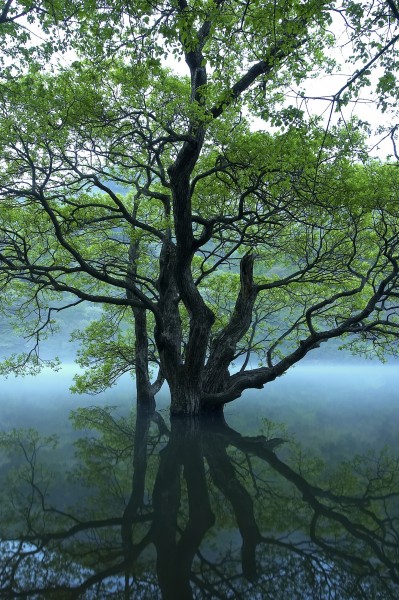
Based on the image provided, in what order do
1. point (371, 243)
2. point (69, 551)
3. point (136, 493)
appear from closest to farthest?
point (69, 551) < point (136, 493) < point (371, 243)

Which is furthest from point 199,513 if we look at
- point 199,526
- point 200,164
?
point 200,164

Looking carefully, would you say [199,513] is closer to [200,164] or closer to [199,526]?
[199,526]

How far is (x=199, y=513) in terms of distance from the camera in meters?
5.95

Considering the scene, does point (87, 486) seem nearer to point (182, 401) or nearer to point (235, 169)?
point (182, 401)

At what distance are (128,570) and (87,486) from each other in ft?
11.1

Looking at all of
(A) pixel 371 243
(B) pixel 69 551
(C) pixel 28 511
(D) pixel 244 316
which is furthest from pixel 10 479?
(A) pixel 371 243

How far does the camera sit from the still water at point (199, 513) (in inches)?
163

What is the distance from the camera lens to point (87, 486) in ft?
24.5

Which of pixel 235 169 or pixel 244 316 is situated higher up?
pixel 235 169

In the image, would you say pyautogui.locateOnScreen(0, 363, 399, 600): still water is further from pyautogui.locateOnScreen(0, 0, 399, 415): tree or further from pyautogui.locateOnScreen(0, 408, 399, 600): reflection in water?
pyautogui.locateOnScreen(0, 0, 399, 415): tree

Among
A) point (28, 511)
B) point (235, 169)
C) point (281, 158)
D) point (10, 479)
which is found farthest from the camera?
point (235, 169)

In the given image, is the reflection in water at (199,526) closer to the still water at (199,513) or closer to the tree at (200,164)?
the still water at (199,513)

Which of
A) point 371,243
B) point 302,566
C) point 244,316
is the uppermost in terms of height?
point 371,243

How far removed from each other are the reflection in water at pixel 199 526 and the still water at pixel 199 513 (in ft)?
0.07
